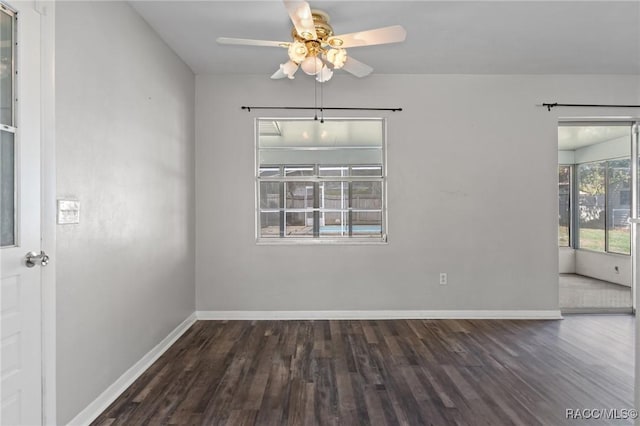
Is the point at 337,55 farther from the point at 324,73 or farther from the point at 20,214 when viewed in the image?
the point at 20,214

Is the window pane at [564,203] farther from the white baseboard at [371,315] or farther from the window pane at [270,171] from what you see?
the window pane at [270,171]

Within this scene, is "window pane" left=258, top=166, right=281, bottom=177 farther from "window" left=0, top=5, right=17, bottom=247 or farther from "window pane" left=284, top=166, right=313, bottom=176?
"window" left=0, top=5, right=17, bottom=247

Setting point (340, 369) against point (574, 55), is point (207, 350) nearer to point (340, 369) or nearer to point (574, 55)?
point (340, 369)

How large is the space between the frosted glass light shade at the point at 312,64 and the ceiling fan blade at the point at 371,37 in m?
0.21

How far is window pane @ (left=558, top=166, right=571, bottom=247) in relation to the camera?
409 centimetres

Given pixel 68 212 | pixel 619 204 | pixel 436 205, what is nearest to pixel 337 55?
pixel 68 212

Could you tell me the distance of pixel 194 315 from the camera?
3.68m

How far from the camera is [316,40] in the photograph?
2.21 metres

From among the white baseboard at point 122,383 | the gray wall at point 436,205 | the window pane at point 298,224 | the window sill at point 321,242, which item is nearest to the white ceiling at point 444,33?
the gray wall at point 436,205

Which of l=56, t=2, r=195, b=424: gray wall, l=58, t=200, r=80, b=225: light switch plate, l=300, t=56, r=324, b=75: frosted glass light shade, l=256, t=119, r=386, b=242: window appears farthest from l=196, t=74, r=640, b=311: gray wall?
l=58, t=200, r=80, b=225: light switch plate

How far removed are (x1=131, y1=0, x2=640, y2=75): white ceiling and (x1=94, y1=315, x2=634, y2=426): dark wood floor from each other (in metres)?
2.72

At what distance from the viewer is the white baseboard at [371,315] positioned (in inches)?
146

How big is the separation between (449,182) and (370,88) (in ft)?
4.56

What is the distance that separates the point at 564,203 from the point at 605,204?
18.5 inches
